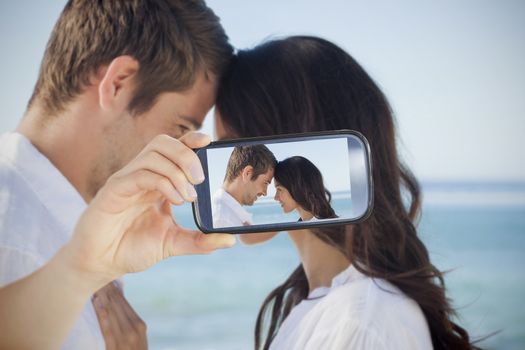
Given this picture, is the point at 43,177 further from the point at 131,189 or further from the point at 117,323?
the point at 131,189

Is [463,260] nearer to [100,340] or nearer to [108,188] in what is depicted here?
[100,340]

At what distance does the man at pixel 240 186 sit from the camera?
26.3 inches

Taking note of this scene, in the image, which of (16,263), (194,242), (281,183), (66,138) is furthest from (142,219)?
(66,138)

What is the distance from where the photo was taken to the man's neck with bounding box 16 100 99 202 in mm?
1229

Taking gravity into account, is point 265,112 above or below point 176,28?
below

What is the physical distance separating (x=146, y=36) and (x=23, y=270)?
1.83 feet

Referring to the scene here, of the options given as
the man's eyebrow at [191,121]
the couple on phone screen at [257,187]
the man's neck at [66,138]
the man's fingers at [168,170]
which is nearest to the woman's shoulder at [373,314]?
the couple on phone screen at [257,187]

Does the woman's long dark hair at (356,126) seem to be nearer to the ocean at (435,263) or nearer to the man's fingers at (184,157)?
the man's fingers at (184,157)

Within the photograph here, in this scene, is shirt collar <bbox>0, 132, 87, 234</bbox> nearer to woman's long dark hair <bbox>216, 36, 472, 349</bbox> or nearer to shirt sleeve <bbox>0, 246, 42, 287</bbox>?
shirt sleeve <bbox>0, 246, 42, 287</bbox>

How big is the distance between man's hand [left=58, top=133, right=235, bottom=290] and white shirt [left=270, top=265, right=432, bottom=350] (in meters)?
0.31

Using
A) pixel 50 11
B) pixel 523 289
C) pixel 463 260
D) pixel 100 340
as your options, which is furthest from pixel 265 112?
pixel 463 260

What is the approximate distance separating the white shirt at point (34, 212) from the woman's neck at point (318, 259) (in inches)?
16.4

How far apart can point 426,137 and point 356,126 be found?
284 centimetres

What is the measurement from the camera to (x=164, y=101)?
1.27m
